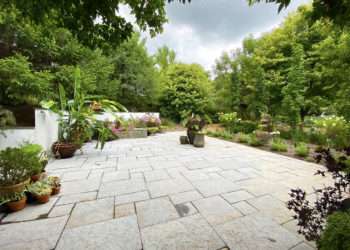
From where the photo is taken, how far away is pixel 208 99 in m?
12.8

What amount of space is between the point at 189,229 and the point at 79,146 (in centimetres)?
378

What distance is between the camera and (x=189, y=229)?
145 centimetres

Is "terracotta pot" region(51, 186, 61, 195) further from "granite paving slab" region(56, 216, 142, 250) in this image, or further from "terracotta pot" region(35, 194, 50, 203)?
"granite paving slab" region(56, 216, 142, 250)

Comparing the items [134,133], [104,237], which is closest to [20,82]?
[104,237]

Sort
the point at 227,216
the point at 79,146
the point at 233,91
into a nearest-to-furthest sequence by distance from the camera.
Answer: the point at 227,216 → the point at 79,146 → the point at 233,91

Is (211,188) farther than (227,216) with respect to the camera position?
Yes

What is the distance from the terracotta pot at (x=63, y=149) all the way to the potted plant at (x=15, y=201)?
225cm

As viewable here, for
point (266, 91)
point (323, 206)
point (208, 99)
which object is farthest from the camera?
point (208, 99)

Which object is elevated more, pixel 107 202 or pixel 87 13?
pixel 87 13

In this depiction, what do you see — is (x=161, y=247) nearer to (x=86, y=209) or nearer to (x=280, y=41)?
(x=86, y=209)

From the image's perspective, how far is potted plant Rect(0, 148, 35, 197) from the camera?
67.7 inches

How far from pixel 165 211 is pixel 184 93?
11090mm

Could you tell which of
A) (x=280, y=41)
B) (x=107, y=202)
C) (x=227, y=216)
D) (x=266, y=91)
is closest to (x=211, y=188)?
(x=227, y=216)

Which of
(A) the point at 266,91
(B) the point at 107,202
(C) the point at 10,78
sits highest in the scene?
(A) the point at 266,91
